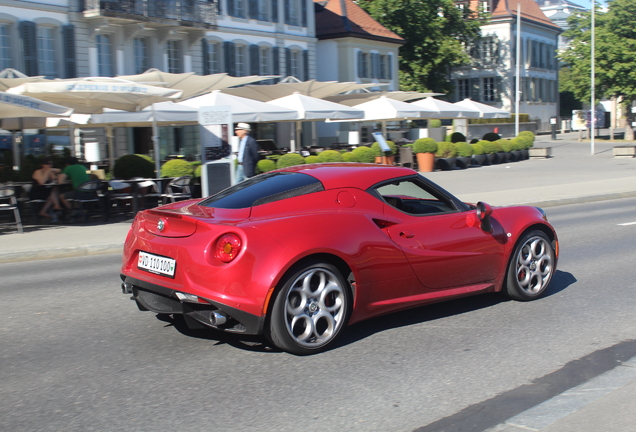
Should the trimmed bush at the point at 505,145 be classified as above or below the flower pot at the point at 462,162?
above

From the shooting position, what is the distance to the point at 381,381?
4.68 meters

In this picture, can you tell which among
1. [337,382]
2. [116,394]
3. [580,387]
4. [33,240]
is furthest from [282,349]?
[33,240]

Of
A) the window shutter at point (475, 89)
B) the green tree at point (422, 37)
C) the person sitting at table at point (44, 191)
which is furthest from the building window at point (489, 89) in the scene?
the person sitting at table at point (44, 191)

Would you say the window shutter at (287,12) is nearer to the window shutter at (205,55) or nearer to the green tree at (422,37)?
the window shutter at (205,55)

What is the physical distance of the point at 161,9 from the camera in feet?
106

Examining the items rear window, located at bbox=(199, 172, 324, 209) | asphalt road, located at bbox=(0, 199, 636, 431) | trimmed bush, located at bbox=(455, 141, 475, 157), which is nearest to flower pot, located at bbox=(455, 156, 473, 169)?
trimmed bush, located at bbox=(455, 141, 475, 157)

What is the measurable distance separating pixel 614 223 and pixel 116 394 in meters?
11.0

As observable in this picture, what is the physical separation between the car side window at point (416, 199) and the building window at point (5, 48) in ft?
81.2

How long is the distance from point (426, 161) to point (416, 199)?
21.2 metres

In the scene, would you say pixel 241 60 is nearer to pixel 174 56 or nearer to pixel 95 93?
pixel 174 56

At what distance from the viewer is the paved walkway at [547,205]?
13.1ft

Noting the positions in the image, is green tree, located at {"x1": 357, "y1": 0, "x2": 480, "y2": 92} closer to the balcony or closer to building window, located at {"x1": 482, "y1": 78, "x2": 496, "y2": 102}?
building window, located at {"x1": 482, "y1": 78, "x2": 496, "y2": 102}

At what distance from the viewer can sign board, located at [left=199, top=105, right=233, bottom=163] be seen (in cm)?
1452

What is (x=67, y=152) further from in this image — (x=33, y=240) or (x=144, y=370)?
(x=144, y=370)
